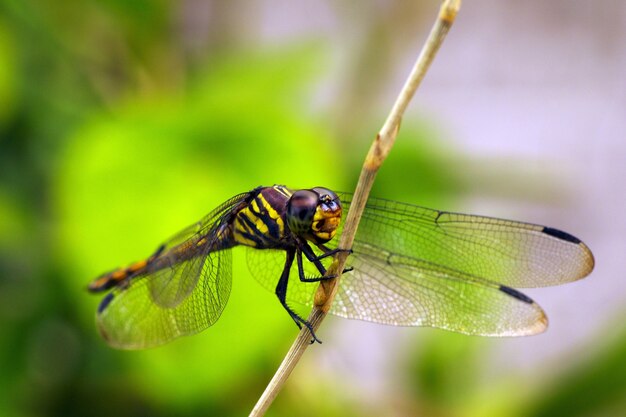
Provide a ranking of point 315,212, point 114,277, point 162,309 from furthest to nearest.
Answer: point 114,277
point 162,309
point 315,212

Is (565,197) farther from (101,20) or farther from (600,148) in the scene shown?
(600,148)

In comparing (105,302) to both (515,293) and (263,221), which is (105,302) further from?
(515,293)

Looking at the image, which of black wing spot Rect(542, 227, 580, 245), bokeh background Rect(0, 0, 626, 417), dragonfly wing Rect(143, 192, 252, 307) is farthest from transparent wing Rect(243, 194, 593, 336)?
bokeh background Rect(0, 0, 626, 417)

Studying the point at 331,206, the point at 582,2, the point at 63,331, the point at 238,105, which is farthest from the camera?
the point at 582,2

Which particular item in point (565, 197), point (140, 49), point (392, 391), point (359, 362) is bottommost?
point (359, 362)

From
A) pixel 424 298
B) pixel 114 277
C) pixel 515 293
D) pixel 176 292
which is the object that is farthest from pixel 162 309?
pixel 515 293

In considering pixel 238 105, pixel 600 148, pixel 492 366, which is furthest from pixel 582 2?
pixel 238 105

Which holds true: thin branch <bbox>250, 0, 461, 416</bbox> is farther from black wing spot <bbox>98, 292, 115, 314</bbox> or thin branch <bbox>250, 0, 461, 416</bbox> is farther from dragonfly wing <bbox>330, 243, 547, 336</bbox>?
black wing spot <bbox>98, 292, 115, 314</bbox>
